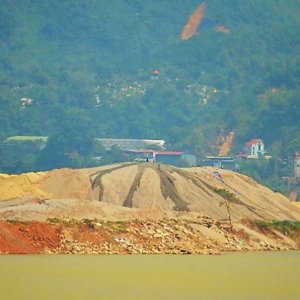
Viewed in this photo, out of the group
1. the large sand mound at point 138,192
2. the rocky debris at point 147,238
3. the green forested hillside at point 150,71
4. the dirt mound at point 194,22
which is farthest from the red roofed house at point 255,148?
the rocky debris at point 147,238

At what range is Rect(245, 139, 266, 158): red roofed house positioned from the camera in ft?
353

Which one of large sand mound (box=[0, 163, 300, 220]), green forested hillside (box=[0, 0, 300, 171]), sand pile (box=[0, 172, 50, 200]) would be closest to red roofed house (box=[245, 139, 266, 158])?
green forested hillside (box=[0, 0, 300, 171])

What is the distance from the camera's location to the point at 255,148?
108 metres

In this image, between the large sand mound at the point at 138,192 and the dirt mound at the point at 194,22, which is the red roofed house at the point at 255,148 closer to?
the dirt mound at the point at 194,22

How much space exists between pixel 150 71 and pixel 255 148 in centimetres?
2201

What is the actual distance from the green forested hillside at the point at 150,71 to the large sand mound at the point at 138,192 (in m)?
50.7

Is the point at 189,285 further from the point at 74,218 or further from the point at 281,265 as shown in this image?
the point at 74,218

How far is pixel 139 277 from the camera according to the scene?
118 feet

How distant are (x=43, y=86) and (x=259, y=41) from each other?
15908 mm

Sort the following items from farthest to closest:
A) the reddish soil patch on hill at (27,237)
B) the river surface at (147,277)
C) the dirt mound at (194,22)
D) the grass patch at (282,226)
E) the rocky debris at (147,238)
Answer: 1. the dirt mound at (194,22)
2. the grass patch at (282,226)
3. the rocky debris at (147,238)
4. the reddish soil patch on hill at (27,237)
5. the river surface at (147,277)

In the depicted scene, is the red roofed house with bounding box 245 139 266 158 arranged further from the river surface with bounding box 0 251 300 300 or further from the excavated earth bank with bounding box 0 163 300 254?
the river surface with bounding box 0 251 300 300

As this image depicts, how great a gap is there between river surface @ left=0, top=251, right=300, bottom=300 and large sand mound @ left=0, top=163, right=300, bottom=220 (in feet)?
24.5

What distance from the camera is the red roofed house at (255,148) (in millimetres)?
107512

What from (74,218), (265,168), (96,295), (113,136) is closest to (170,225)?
(74,218)
